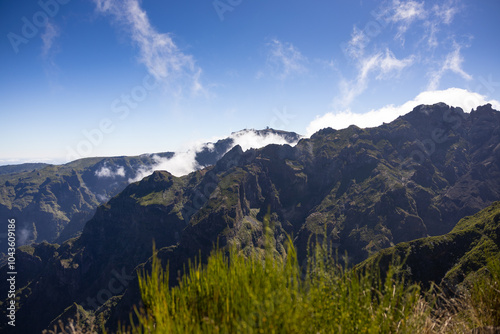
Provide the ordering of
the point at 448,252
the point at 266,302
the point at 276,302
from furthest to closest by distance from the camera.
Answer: the point at 448,252, the point at 276,302, the point at 266,302

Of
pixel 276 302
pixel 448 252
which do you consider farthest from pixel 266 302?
pixel 448 252

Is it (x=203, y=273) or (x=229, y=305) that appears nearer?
(x=229, y=305)

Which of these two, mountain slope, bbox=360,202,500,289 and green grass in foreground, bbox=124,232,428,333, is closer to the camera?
green grass in foreground, bbox=124,232,428,333

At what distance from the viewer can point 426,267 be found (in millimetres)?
93750

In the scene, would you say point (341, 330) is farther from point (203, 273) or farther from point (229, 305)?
point (203, 273)


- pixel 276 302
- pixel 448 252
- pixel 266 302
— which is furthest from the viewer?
pixel 448 252

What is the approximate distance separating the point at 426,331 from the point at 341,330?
2481 millimetres

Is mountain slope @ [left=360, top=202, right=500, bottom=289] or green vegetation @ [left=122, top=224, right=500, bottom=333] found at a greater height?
green vegetation @ [left=122, top=224, right=500, bottom=333]

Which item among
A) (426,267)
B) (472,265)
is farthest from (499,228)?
(426,267)

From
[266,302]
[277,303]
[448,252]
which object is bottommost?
[448,252]

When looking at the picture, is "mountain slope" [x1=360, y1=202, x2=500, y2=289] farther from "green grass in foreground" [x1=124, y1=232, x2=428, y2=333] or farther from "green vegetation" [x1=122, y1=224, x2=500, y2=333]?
"green grass in foreground" [x1=124, y1=232, x2=428, y2=333]

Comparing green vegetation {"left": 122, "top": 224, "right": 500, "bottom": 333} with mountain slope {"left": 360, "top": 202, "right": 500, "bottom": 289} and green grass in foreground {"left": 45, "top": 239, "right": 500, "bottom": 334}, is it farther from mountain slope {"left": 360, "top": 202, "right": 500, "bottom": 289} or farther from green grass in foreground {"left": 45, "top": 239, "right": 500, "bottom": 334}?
mountain slope {"left": 360, "top": 202, "right": 500, "bottom": 289}

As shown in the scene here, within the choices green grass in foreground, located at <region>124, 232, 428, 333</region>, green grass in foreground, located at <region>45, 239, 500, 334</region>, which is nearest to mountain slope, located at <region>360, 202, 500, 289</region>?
green grass in foreground, located at <region>45, 239, 500, 334</region>

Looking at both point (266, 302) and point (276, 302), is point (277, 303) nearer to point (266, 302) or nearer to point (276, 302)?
point (276, 302)
